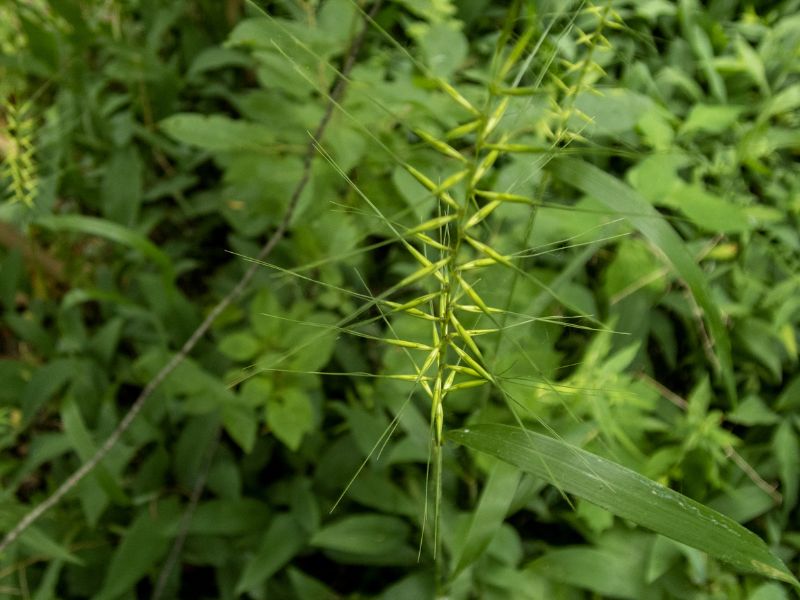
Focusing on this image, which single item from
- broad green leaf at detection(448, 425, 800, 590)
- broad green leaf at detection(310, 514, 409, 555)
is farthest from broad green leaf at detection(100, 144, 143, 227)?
broad green leaf at detection(448, 425, 800, 590)

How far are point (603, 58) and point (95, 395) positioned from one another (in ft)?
4.33

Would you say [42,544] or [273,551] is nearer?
[42,544]

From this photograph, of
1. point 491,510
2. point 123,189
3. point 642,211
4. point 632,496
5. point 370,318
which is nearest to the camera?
point 632,496

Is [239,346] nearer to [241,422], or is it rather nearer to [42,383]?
[241,422]

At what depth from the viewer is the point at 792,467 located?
3.88 ft

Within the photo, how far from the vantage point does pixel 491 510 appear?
84cm

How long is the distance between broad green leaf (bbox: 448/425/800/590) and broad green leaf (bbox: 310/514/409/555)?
630 mm

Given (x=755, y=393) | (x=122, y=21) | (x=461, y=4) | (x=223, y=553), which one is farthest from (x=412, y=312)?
(x=122, y=21)

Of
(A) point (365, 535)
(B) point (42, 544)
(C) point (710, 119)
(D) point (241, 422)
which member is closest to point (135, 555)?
(B) point (42, 544)

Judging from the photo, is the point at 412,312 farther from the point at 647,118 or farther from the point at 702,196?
the point at 647,118

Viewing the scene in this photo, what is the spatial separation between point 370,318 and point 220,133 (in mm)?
472

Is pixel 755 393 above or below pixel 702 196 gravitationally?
below

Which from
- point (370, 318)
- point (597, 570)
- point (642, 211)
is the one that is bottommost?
point (597, 570)

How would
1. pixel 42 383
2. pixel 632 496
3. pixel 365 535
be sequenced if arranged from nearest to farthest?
pixel 632 496
pixel 365 535
pixel 42 383
